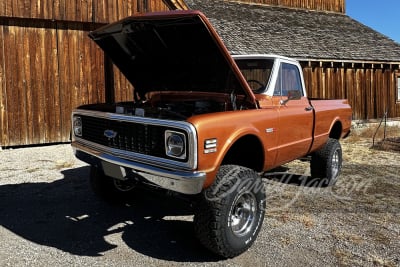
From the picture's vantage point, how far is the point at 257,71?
5.12 meters

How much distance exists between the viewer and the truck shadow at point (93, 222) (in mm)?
3871

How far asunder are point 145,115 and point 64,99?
279 inches

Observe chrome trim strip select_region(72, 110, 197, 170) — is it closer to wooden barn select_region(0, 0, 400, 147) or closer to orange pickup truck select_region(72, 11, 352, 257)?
orange pickup truck select_region(72, 11, 352, 257)

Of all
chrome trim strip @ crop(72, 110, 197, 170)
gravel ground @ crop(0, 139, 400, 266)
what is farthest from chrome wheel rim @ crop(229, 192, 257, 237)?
chrome trim strip @ crop(72, 110, 197, 170)

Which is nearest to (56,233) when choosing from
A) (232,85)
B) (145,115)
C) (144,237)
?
(144,237)

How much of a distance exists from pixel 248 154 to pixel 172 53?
57.0 inches

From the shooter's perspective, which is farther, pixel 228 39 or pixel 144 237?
pixel 228 39

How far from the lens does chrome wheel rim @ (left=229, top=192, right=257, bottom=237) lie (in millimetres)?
3770

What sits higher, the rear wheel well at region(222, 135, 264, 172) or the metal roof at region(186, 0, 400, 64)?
the metal roof at region(186, 0, 400, 64)

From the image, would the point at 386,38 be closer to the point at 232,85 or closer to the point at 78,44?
the point at 78,44

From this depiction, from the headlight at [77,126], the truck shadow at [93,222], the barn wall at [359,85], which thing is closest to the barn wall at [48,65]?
the truck shadow at [93,222]

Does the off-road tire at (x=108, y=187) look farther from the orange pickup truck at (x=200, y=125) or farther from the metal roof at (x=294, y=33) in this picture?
the metal roof at (x=294, y=33)

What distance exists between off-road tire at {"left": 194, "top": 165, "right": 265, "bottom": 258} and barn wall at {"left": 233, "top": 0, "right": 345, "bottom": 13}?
17.7 meters

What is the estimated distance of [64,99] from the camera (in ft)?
33.0
